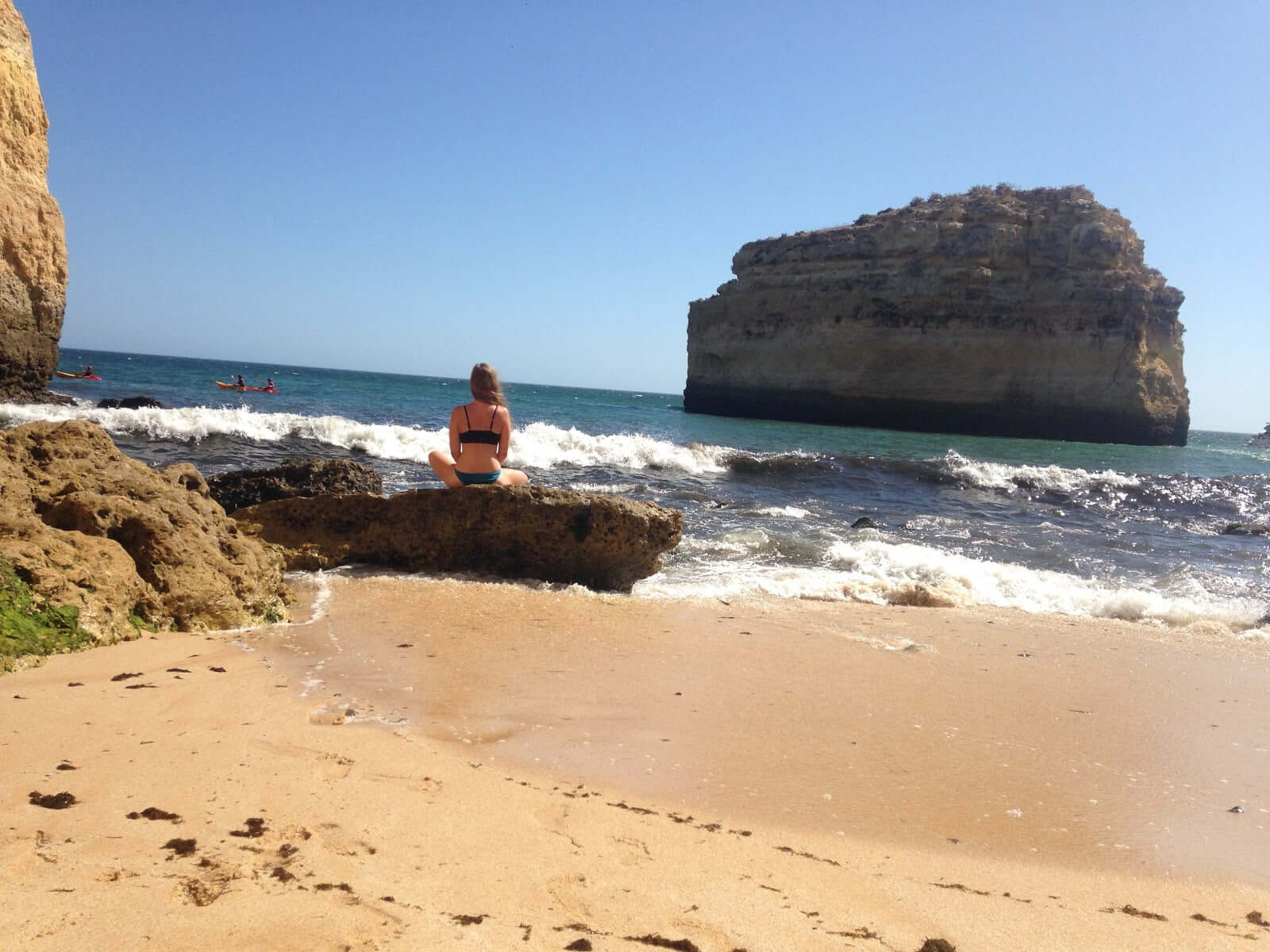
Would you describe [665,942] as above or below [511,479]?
below

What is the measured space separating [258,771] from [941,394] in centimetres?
3850

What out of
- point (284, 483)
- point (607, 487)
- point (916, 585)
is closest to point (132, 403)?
point (607, 487)

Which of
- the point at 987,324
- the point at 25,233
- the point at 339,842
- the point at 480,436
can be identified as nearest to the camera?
the point at 339,842

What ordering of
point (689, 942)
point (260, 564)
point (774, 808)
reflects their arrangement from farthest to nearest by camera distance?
point (260, 564)
point (774, 808)
point (689, 942)

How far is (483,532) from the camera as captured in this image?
5848 mm

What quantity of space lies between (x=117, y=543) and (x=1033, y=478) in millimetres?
17882

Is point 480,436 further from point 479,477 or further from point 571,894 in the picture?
point 571,894

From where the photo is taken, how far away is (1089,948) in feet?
6.22

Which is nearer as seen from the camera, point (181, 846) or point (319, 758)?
point (181, 846)

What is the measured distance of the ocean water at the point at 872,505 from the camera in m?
6.80

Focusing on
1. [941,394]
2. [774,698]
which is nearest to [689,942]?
[774,698]

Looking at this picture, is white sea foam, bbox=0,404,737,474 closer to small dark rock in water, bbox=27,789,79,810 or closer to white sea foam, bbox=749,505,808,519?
white sea foam, bbox=749,505,808,519

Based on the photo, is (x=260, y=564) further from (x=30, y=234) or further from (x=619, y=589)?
(x=30, y=234)

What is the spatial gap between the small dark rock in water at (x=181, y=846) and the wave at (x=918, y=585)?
4.02 m
